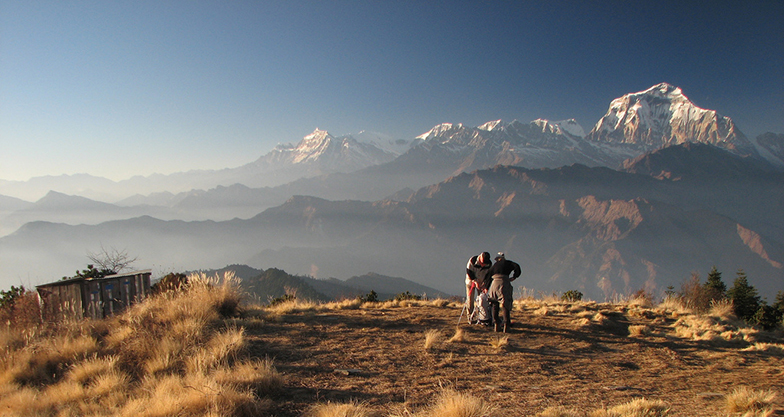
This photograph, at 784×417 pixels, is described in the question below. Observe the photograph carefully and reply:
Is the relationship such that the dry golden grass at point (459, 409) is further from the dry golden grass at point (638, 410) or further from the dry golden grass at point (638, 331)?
the dry golden grass at point (638, 331)

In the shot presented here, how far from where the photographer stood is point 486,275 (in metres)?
10.1

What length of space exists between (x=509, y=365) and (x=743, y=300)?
24860 millimetres

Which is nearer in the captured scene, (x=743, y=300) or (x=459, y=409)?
(x=459, y=409)

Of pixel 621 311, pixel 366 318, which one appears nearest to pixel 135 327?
pixel 366 318

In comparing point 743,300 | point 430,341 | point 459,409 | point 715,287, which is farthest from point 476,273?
point 743,300

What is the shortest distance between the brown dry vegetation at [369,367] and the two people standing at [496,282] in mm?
587

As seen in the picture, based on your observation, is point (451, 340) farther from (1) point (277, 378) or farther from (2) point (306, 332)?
(1) point (277, 378)

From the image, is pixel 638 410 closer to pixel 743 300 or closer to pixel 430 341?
pixel 430 341

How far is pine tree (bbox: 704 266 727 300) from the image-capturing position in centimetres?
1895

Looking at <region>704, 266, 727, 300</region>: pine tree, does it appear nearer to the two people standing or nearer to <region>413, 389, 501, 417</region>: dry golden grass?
the two people standing

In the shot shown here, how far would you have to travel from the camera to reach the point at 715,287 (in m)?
22.1

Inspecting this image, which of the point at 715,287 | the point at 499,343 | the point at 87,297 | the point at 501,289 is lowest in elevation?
the point at 715,287

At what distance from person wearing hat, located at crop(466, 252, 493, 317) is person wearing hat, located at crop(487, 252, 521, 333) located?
0.31 m

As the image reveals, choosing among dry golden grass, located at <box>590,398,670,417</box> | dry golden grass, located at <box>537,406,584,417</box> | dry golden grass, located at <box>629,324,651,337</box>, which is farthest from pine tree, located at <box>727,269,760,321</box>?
dry golden grass, located at <box>537,406,584,417</box>
